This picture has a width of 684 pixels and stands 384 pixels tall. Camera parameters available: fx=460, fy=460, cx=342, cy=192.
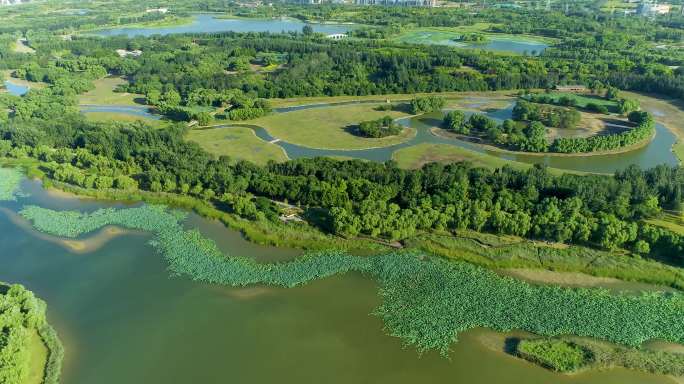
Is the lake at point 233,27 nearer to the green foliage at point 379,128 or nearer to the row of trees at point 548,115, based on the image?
the row of trees at point 548,115

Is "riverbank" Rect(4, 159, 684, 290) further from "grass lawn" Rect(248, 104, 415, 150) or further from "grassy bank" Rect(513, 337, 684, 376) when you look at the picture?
"grass lawn" Rect(248, 104, 415, 150)

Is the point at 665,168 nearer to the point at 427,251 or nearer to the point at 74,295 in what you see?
the point at 427,251

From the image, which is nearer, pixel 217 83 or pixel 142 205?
pixel 142 205

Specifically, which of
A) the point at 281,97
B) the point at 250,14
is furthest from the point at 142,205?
the point at 250,14

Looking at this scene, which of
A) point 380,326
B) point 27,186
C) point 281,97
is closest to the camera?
point 380,326

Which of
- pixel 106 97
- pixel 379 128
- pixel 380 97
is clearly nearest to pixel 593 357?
pixel 379 128

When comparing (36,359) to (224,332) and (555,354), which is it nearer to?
(224,332)

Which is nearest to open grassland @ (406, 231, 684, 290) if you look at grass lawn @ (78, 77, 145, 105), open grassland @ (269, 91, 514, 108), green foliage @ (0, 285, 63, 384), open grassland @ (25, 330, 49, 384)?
green foliage @ (0, 285, 63, 384)
